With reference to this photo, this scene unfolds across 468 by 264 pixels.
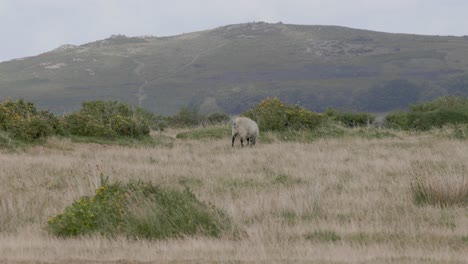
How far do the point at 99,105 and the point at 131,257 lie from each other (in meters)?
18.7

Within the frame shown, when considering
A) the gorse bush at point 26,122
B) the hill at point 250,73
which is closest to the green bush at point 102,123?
the gorse bush at point 26,122

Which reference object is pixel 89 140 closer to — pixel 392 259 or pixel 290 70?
pixel 392 259

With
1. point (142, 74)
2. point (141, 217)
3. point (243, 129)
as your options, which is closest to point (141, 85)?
point (142, 74)

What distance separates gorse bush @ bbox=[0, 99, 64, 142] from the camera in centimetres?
2033

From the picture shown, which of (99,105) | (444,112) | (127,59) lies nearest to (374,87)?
(127,59)

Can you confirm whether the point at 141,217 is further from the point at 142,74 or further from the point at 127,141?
the point at 142,74

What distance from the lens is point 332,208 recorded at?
10.5 metres

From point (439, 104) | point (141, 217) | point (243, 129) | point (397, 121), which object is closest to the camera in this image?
point (141, 217)

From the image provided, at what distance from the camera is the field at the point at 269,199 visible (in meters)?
7.25

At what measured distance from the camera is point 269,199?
10844mm

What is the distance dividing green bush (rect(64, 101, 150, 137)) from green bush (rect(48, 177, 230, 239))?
13370 millimetres

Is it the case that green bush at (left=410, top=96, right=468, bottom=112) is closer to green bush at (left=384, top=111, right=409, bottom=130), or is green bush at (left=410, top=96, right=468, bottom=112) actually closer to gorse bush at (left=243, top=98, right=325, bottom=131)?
green bush at (left=384, top=111, right=409, bottom=130)

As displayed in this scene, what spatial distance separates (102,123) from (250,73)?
13194 cm

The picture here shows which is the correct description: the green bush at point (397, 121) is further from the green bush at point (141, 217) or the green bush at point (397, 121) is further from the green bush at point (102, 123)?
the green bush at point (141, 217)
